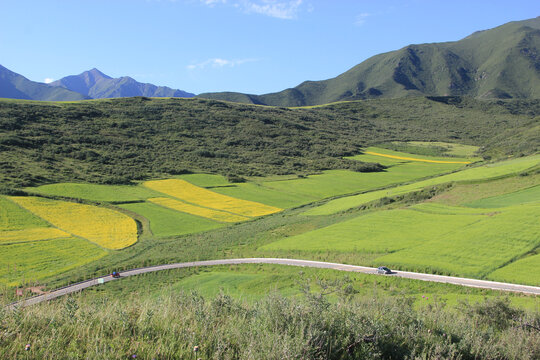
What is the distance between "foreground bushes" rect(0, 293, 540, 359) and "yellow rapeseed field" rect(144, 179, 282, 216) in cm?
5940

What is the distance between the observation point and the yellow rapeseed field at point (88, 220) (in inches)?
1943

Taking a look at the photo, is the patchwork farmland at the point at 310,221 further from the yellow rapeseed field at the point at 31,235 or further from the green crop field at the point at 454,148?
the green crop field at the point at 454,148

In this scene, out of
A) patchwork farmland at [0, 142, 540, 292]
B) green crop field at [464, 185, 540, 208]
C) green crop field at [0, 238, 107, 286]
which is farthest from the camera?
green crop field at [464, 185, 540, 208]

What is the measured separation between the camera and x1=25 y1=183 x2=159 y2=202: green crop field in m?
68.8

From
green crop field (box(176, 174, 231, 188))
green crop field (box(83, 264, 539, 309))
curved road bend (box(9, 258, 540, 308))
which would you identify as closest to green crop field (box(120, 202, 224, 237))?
curved road bend (box(9, 258, 540, 308))

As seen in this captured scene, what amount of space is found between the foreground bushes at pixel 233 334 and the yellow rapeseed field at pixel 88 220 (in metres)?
43.9

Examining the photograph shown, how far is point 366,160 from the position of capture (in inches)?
5138

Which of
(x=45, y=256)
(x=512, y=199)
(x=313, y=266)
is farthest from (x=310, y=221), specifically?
(x=45, y=256)

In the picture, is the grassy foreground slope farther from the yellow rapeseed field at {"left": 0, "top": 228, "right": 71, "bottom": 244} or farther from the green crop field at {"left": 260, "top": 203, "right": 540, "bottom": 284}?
the yellow rapeseed field at {"left": 0, "top": 228, "right": 71, "bottom": 244}

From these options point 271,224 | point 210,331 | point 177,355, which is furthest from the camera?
point 271,224

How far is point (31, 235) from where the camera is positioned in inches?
1822

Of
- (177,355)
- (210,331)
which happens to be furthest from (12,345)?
(210,331)

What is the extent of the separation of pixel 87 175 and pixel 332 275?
80.6m

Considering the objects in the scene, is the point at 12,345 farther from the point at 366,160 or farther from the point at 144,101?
the point at 144,101
